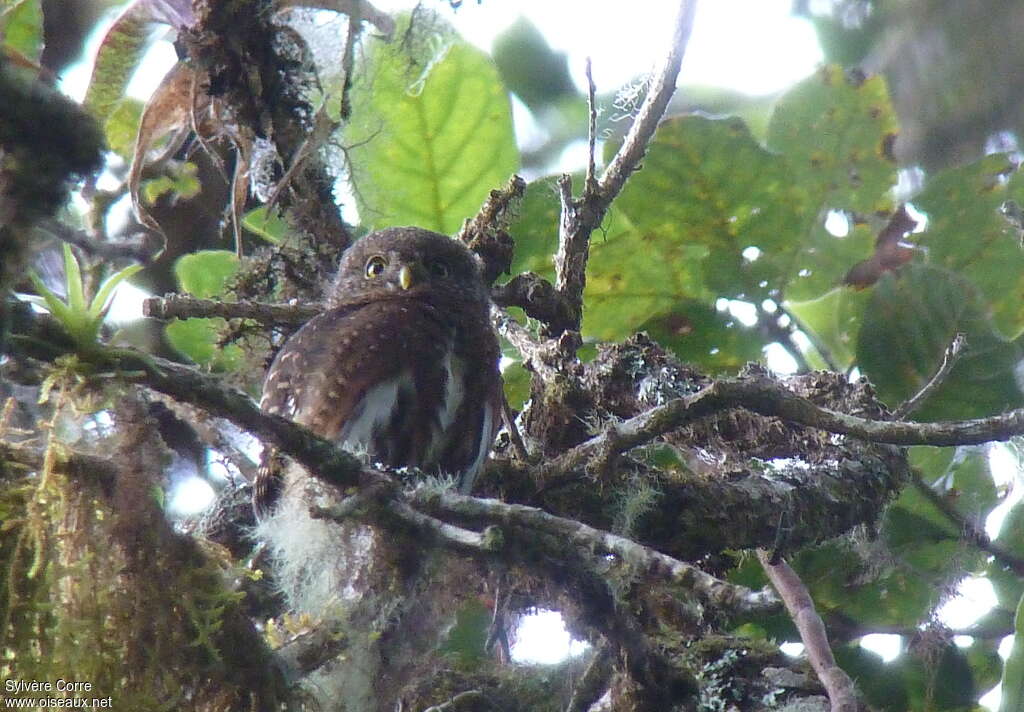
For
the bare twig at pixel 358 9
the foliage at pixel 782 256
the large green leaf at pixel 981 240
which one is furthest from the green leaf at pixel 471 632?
the large green leaf at pixel 981 240

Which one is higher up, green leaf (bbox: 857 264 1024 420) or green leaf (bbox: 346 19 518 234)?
green leaf (bbox: 346 19 518 234)

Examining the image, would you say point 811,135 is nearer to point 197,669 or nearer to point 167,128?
point 167,128

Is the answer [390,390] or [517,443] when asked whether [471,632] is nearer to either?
[517,443]

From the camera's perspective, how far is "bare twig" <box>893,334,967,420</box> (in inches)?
88.9

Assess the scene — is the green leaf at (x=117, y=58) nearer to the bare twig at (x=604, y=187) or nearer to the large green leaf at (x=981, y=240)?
the bare twig at (x=604, y=187)

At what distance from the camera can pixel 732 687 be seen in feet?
6.91

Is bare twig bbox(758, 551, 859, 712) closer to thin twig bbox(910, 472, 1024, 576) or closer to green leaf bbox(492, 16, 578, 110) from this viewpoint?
thin twig bbox(910, 472, 1024, 576)

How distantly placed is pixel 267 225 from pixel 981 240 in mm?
1755

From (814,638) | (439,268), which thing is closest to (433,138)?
(439,268)

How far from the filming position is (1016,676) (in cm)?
201

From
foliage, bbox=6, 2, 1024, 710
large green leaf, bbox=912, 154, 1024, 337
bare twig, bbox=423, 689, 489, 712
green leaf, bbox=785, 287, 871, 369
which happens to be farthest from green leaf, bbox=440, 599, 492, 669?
large green leaf, bbox=912, 154, 1024, 337

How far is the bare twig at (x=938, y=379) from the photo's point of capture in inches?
88.9

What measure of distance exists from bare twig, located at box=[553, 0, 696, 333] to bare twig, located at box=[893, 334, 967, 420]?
75cm

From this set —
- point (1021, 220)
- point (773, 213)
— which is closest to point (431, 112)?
point (773, 213)
